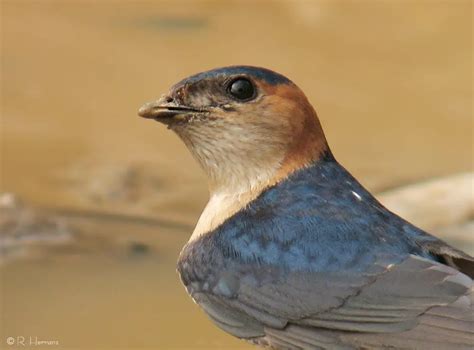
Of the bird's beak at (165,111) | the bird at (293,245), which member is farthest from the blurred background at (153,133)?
the bird's beak at (165,111)

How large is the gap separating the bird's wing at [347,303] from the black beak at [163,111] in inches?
23.4

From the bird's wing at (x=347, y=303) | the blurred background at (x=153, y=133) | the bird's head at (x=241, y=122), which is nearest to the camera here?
the bird's wing at (x=347, y=303)

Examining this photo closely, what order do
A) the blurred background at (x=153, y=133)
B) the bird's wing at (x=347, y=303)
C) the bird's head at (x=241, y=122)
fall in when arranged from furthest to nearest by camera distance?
the blurred background at (x=153, y=133) → the bird's head at (x=241, y=122) → the bird's wing at (x=347, y=303)

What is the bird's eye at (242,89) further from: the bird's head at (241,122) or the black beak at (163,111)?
the black beak at (163,111)

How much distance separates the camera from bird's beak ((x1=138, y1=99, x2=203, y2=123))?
4723mm

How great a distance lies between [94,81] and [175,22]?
1.49 meters

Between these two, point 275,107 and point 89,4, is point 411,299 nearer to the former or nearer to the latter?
point 275,107

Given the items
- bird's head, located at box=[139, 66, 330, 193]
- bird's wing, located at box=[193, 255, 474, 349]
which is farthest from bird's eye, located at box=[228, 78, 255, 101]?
bird's wing, located at box=[193, 255, 474, 349]

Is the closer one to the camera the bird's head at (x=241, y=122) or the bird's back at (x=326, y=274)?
the bird's back at (x=326, y=274)

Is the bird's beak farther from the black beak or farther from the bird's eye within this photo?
the bird's eye

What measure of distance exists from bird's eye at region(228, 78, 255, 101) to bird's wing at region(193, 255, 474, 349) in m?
0.63

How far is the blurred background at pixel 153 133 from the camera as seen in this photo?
599 centimetres

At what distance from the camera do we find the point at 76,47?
1006 cm

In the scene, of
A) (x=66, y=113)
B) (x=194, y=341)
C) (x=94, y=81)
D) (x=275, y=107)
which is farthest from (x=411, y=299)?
(x=94, y=81)
